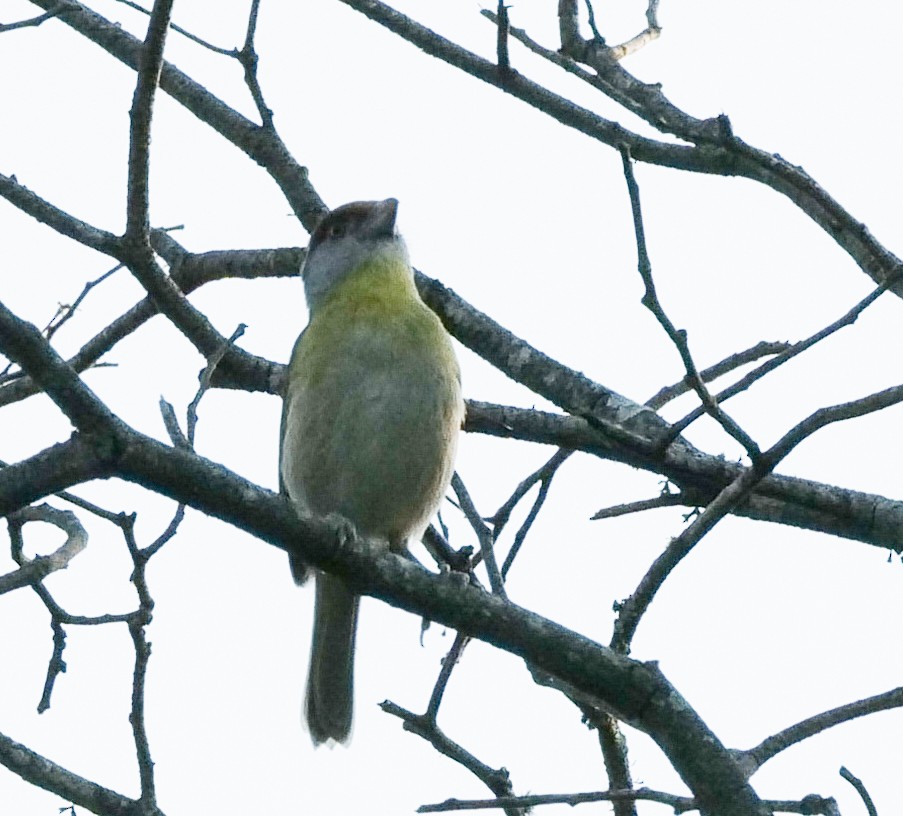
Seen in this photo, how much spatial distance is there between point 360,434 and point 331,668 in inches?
41.5

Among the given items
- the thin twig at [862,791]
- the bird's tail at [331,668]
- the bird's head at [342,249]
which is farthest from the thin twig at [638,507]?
the bird's head at [342,249]

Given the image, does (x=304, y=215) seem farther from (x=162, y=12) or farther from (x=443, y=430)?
(x=162, y=12)

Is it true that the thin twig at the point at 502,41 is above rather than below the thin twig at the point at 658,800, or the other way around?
above

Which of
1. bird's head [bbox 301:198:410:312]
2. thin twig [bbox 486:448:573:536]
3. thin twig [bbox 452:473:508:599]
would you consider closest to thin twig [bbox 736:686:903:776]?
thin twig [bbox 452:473:508:599]

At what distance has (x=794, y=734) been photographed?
11.4ft

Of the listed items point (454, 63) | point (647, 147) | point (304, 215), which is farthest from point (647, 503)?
point (304, 215)

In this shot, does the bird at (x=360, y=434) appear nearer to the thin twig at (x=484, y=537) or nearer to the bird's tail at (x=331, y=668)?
the bird's tail at (x=331, y=668)

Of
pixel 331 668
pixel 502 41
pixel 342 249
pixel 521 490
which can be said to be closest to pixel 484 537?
pixel 521 490

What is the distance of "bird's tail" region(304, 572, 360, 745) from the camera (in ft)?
18.8

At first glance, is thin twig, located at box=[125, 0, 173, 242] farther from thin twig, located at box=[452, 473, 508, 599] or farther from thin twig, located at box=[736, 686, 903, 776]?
thin twig, located at box=[736, 686, 903, 776]

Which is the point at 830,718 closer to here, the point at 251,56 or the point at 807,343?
the point at 807,343

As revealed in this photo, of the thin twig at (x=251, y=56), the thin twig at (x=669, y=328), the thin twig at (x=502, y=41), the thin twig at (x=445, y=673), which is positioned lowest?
the thin twig at (x=445, y=673)

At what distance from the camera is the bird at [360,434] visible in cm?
524

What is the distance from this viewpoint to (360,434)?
5230 millimetres
